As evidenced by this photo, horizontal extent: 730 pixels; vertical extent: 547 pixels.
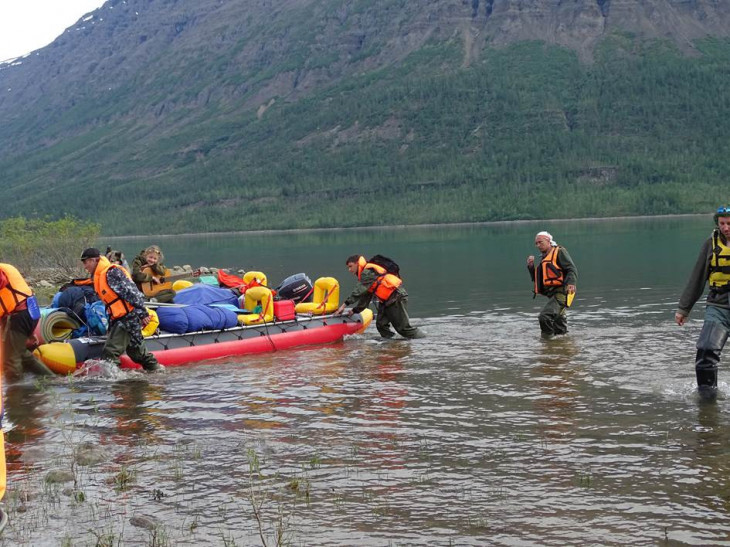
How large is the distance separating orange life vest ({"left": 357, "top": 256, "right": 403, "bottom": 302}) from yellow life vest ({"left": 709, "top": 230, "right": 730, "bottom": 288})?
805cm

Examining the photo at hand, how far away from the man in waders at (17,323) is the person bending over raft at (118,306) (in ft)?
3.20

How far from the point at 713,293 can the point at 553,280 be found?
660 centimetres

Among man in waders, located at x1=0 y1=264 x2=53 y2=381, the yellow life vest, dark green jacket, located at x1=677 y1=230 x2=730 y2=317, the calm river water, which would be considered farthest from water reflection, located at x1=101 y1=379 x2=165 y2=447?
the yellow life vest

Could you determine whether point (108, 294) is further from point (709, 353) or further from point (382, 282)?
point (709, 353)

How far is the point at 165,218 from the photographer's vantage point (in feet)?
559

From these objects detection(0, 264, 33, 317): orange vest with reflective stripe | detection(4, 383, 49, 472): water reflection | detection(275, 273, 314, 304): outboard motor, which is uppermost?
detection(0, 264, 33, 317): orange vest with reflective stripe

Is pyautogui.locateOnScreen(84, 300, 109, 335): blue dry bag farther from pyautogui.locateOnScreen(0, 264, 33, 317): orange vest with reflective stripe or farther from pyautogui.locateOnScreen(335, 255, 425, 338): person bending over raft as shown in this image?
pyautogui.locateOnScreen(335, 255, 425, 338): person bending over raft

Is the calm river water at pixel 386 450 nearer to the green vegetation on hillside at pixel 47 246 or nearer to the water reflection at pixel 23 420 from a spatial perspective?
the water reflection at pixel 23 420

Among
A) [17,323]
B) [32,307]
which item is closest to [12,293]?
[32,307]

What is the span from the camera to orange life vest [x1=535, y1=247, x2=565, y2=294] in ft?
57.5

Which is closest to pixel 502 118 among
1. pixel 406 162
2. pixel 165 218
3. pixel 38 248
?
pixel 406 162

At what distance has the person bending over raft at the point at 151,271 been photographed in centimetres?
1761

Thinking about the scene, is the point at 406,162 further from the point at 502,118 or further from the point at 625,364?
the point at 625,364

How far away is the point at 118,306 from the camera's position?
46.8ft
